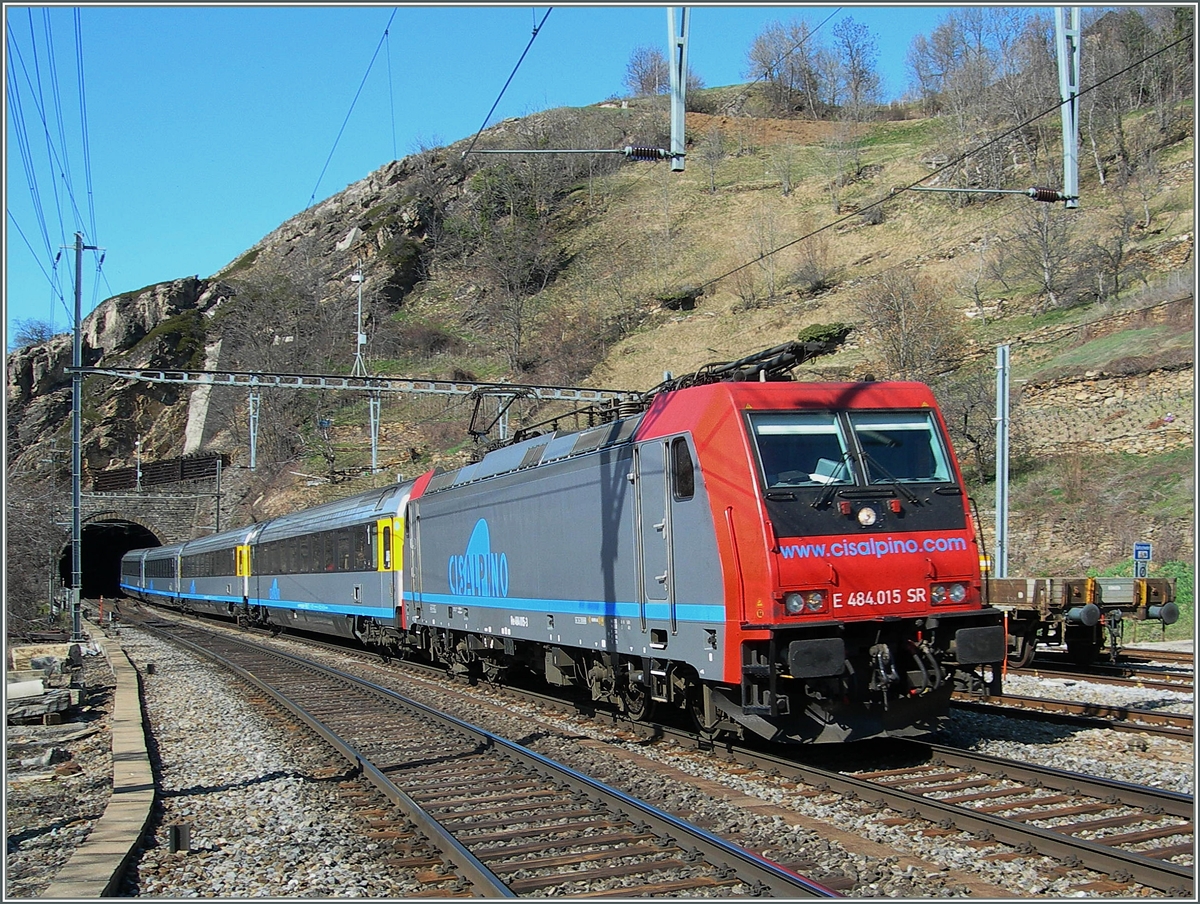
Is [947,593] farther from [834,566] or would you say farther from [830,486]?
[830,486]

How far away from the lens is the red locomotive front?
8.45 metres

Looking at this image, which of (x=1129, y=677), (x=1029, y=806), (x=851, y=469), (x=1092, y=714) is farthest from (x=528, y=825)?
(x=1129, y=677)

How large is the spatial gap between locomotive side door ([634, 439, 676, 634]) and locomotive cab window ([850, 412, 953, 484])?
188 centimetres

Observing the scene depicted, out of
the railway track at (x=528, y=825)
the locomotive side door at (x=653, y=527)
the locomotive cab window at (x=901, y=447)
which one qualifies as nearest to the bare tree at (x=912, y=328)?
the locomotive cab window at (x=901, y=447)

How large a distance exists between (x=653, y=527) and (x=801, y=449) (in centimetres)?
172

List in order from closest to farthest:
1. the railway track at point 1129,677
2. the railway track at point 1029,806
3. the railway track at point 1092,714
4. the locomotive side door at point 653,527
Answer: the railway track at point 1029,806
the locomotive side door at point 653,527
the railway track at point 1092,714
the railway track at point 1129,677

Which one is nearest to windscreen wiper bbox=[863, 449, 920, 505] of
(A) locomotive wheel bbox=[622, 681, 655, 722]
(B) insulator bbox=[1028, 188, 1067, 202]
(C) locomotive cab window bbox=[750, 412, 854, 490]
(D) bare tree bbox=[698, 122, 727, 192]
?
(C) locomotive cab window bbox=[750, 412, 854, 490]

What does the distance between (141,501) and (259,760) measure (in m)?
59.3

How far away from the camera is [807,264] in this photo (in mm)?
57719

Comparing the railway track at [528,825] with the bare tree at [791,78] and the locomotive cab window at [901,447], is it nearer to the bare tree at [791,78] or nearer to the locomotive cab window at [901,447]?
the locomotive cab window at [901,447]

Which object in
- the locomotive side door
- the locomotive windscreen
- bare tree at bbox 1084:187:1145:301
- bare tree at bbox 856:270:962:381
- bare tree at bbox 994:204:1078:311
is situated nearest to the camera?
the locomotive windscreen

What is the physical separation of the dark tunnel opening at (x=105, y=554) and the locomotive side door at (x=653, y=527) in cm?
7206

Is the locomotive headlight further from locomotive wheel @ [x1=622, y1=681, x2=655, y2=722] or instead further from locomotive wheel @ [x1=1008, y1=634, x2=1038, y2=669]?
locomotive wheel @ [x1=1008, y1=634, x2=1038, y2=669]

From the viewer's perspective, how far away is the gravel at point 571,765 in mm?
6324
